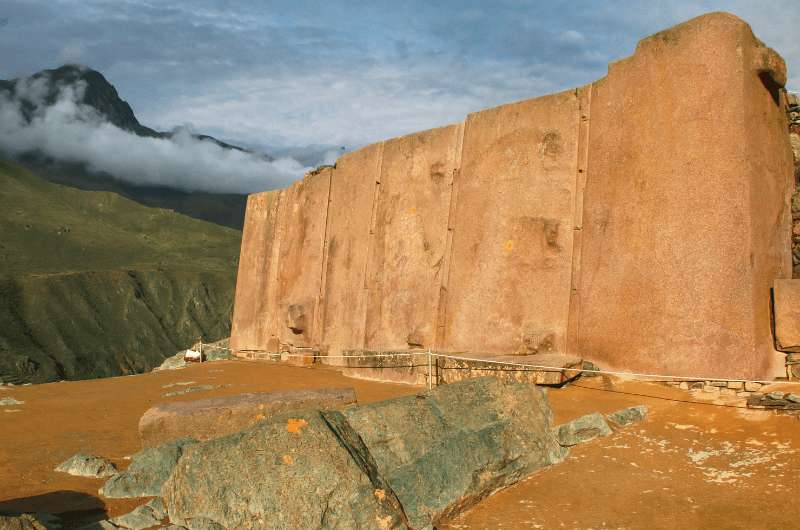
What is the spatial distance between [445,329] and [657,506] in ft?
16.4

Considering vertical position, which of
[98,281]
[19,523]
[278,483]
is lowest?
[19,523]

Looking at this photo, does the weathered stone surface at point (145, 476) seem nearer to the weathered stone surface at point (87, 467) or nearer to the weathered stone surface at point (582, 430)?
the weathered stone surface at point (87, 467)

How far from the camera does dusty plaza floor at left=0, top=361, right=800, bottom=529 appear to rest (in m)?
3.67

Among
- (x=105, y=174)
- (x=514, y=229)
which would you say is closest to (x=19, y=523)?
(x=514, y=229)

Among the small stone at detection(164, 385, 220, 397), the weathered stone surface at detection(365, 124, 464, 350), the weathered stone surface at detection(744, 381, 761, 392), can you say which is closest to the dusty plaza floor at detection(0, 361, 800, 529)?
the weathered stone surface at detection(744, 381, 761, 392)

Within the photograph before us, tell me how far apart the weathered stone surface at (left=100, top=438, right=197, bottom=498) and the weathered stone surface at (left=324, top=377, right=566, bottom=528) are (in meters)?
1.24

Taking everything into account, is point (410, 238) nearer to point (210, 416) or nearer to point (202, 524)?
point (210, 416)

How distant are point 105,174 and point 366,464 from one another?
9754cm

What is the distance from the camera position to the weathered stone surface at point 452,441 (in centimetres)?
383

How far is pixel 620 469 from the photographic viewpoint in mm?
4336

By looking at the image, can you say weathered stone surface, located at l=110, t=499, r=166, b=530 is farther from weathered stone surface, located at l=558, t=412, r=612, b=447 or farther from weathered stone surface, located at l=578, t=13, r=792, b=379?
weathered stone surface, located at l=578, t=13, r=792, b=379

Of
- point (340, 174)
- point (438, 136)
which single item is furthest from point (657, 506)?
point (340, 174)

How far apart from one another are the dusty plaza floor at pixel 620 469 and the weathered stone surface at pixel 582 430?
0.07m

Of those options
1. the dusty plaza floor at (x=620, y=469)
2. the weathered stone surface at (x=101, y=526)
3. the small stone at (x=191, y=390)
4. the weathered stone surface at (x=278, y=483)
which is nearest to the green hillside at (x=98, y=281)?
the small stone at (x=191, y=390)
